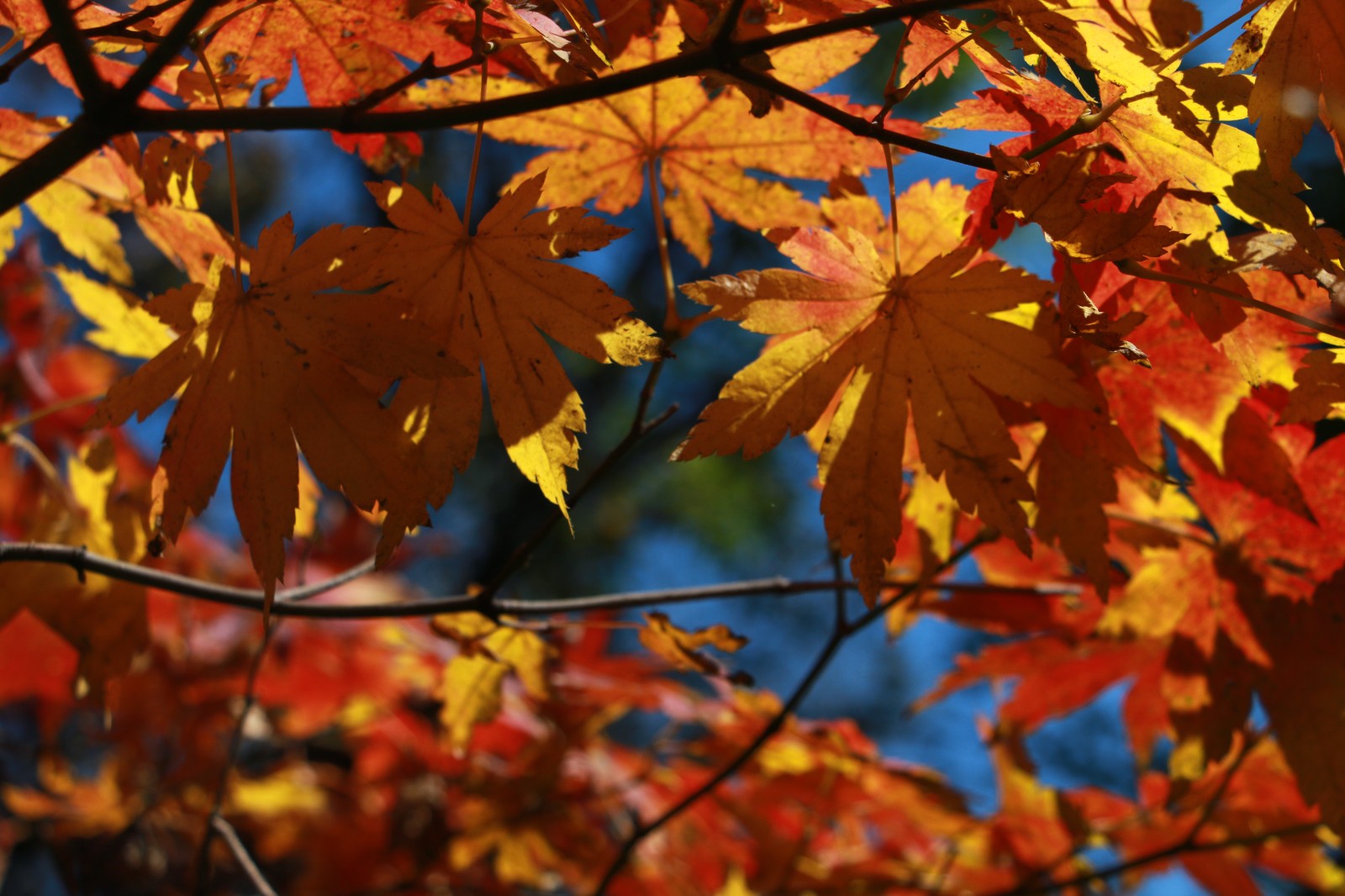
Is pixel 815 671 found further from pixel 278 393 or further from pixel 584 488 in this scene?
pixel 278 393

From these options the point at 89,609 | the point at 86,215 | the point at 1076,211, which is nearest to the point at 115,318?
the point at 86,215

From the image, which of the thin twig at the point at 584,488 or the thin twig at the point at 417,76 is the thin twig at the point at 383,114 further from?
the thin twig at the point at 584,488

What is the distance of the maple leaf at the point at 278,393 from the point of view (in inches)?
25.0

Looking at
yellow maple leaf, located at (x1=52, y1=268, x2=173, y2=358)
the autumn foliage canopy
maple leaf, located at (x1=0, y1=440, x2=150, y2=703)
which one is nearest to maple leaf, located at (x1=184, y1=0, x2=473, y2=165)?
the autumn foliage canopy

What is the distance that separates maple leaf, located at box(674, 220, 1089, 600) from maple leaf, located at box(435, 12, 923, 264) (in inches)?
7.6

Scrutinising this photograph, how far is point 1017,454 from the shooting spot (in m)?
0.66

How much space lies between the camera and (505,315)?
2.27ft

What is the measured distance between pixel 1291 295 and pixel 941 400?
0.32 m

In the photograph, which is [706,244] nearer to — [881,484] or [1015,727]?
[881,484]

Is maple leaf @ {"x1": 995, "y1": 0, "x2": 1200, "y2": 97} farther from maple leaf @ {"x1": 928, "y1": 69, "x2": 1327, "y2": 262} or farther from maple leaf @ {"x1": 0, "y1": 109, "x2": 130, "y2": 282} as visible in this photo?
maple leaf @ {"x1": 0, "y1": 109, "x2": 130, "y2": 282}

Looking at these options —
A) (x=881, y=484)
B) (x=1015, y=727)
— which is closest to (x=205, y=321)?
(x=881, y=484)

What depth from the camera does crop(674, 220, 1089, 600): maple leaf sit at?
0.66m

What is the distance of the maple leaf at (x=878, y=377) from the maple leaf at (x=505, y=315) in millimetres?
81

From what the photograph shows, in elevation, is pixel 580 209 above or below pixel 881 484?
above
